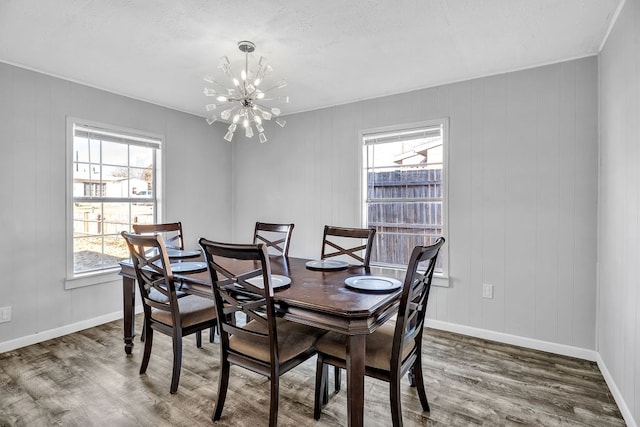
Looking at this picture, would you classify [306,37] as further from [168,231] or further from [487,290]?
[487,290]

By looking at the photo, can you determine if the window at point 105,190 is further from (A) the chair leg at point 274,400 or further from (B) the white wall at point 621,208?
(B) the white wall at point 621,208

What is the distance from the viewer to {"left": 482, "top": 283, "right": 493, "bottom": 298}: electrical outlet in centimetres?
312

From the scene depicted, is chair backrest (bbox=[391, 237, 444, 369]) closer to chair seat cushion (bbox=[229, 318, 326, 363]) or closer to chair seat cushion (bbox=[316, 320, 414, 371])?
chair seat cushion (bbox=[316, 320, 414, 371])

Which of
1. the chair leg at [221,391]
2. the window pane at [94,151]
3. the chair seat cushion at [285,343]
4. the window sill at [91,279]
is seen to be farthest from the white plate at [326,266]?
the window pane at [94,151]

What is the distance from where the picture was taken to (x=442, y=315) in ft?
11.1

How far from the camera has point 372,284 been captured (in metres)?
2.03

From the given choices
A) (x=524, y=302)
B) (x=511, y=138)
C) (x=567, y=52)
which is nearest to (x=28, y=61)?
(x=511, y=138)

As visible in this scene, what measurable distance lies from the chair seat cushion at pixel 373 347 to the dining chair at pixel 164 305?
3.20ft

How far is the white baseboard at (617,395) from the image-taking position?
1.88 m

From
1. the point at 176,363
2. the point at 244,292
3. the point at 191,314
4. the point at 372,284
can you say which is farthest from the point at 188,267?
the point at 372,284

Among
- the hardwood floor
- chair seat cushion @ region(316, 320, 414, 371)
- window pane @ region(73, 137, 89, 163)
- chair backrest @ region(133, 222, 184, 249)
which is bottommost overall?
the hardwood floor

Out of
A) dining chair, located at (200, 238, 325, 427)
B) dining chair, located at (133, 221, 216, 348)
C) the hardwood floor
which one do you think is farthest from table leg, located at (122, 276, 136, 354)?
dining chair, located at (200, 238, 325, 427)

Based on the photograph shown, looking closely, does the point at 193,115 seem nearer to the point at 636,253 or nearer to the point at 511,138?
the point at 511,138

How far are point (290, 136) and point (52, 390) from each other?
3.38 metres
